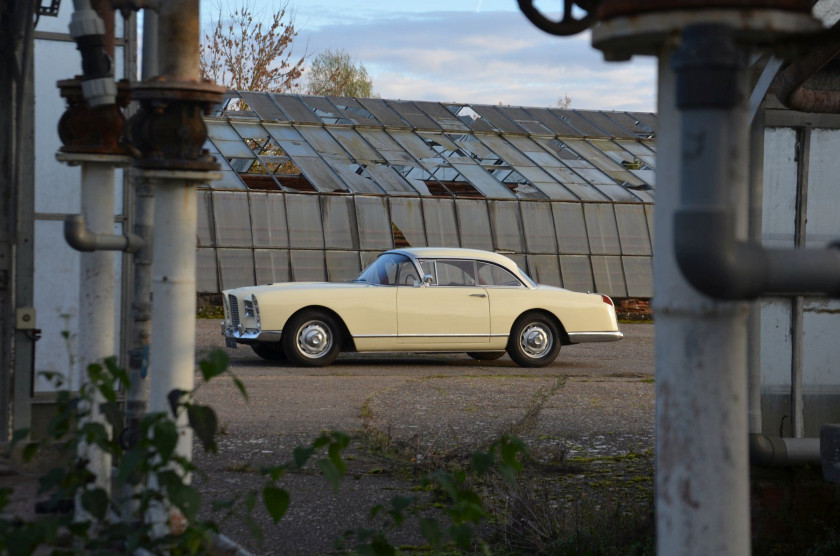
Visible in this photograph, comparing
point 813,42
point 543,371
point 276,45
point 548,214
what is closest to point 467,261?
point 543,371

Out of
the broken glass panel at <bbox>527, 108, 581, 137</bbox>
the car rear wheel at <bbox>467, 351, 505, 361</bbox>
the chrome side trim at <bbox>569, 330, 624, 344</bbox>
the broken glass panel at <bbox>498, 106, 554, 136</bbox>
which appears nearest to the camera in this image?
the chrome side trim at <bbox>569, 330, 624, 344</bbox>

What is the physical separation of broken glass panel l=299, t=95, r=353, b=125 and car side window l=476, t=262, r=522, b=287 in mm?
13400

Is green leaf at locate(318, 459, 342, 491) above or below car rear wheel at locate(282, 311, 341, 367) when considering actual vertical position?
above

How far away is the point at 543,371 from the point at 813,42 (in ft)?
41.6

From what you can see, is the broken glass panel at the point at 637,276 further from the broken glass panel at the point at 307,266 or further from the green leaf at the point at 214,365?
the green leaf at the point at 214,365

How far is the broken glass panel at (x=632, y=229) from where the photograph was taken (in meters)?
25.4

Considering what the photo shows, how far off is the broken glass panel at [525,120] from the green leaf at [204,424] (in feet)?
88.6

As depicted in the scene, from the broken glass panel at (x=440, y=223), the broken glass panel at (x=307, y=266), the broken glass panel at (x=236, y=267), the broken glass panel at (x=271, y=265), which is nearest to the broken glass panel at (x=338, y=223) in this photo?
the broken glass panel at (x=307, y=266)

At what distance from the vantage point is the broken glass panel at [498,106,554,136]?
2953 cm

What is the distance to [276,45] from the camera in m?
40.6

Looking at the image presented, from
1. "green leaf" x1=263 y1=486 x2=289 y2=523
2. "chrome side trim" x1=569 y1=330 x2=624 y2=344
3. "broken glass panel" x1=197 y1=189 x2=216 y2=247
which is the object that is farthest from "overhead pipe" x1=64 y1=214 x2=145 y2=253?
"broken glass panel" x1=197 y1=189 x2=216 y2=247

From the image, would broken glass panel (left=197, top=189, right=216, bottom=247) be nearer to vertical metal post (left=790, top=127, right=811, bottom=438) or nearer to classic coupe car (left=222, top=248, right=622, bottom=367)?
classic coupe car (left=222, top=248, right=622, bottom=367)

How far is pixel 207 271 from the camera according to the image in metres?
22.1

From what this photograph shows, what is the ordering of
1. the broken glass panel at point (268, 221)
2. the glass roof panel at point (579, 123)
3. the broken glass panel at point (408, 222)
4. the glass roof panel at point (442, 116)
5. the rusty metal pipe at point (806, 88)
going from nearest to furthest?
the rusty metal pipe at point (806, 88), the broken glass panel at point (268, 221), the broken glass panel at point (408, 222), the glass roof panel at point (442, 116), the glass roof panel at point (579, 123)
